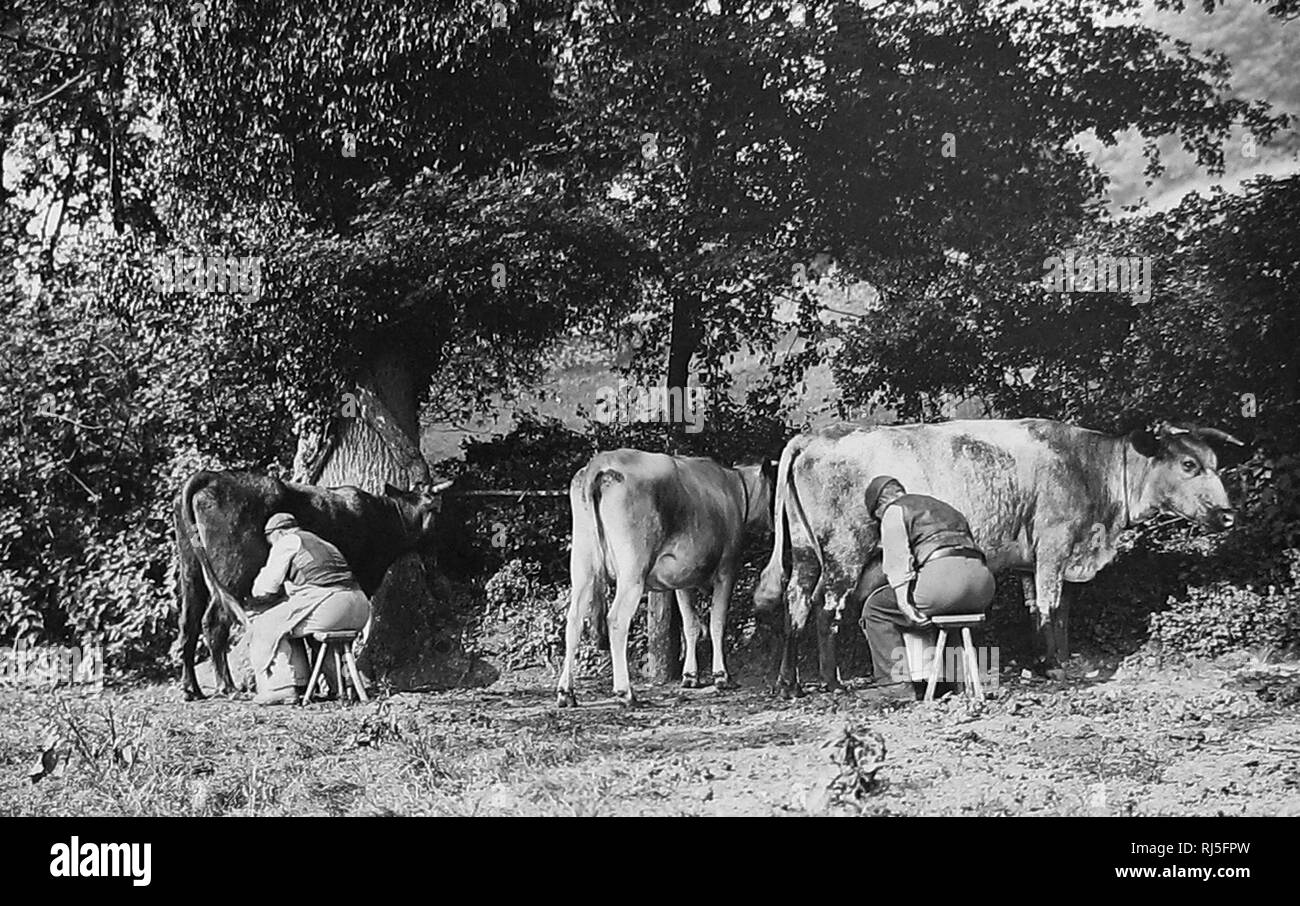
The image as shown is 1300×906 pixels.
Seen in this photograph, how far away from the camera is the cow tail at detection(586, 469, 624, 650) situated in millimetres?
5344

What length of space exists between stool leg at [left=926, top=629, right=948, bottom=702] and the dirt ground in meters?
0.05

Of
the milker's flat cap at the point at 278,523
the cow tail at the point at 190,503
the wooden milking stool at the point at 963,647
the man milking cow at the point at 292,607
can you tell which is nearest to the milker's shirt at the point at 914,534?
the wooden milking stool at the point at 963,647

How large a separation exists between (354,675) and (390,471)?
0.75 m

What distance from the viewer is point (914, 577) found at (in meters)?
5.23

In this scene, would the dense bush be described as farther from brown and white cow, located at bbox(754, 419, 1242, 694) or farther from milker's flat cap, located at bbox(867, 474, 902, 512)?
milker's flat cap, located at bbox(867, 474, 902, 512)

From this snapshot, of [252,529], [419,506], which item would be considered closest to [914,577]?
[419,506]

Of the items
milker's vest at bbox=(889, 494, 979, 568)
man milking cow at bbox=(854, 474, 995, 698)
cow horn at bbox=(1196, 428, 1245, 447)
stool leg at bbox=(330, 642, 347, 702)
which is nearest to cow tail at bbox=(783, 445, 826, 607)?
man milking cow at bbox=(854, 474, 995, 698)

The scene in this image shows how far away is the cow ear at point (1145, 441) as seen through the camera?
5.37 m

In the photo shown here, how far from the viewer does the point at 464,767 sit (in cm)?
516

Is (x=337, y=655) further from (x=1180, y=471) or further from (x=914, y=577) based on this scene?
(x=1180, y=471)

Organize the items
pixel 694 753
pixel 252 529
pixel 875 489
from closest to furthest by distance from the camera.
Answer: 1. pixel 694 753
2. pixel 875 489
3. pixel 252 529

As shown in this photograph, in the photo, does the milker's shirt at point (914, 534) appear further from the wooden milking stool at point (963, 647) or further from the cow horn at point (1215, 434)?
the cow horn at point (1215, 434)

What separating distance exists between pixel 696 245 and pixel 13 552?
2814 millimetres
